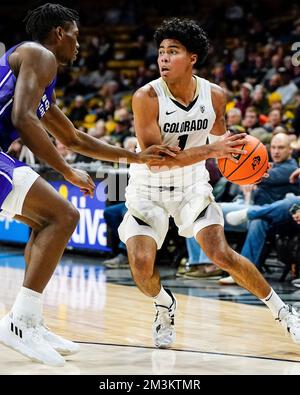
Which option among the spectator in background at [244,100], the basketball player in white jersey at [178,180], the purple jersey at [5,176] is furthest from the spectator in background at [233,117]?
the purple jersey at [5,176]

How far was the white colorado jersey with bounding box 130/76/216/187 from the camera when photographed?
496 centimetres

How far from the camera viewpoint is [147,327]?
18.4 feet

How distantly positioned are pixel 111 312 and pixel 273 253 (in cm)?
359

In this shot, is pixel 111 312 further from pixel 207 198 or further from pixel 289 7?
pixel 289 7

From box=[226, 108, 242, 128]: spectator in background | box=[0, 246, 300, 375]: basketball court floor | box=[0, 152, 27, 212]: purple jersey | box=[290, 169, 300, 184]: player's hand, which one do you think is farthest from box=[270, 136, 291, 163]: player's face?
box=[0, 152, 27, 212]: purple jersey

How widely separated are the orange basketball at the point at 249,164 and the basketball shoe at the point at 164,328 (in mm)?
923

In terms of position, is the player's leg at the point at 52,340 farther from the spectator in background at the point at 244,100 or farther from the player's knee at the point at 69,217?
the spectator in background at the point at 244,100

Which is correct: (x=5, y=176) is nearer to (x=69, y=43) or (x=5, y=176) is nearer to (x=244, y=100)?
(x=69, y=43)

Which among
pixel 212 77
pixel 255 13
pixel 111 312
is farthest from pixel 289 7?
pixel 111 312

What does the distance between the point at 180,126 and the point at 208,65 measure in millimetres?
10815

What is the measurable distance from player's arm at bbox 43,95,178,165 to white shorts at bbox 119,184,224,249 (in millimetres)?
359

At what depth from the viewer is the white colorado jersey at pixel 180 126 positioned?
16.3ft

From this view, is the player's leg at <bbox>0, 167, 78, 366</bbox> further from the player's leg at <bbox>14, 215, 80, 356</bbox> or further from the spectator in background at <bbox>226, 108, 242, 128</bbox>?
the spectator in background at <bbox>226, 108, 242, 128</bbox>

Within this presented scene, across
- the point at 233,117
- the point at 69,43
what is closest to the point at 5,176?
the point at 69,43
